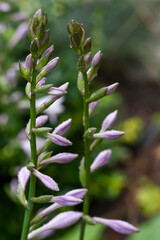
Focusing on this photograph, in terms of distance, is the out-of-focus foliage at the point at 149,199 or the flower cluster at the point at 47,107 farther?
the out-of-focus foliage at the point at 149,199

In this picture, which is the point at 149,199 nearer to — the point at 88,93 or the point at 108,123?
the point at 108,123

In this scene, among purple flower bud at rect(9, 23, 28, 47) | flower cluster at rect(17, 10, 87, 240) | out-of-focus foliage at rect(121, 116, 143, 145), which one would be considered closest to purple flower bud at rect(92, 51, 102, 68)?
flower cluster at rect(17, 10, 87, 240)

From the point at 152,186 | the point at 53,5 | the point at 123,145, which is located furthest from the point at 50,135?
the point at 123,145

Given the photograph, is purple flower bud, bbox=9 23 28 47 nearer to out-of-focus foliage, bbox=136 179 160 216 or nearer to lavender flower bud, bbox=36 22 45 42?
lavender flower bud, bbox=36 22 45 42

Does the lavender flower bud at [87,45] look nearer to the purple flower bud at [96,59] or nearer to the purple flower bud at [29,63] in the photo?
the purple flower bud at [96,59]

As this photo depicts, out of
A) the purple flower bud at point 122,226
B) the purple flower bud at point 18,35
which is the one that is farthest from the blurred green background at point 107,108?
the purple flower bud at point 122,226


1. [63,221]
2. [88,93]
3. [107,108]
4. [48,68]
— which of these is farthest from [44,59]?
[107,108]

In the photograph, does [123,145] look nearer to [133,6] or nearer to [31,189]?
[133,6]

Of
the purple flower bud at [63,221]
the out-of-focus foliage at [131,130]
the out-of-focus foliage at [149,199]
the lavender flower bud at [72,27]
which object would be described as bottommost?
the out-of-focus foliage at [149,199]
